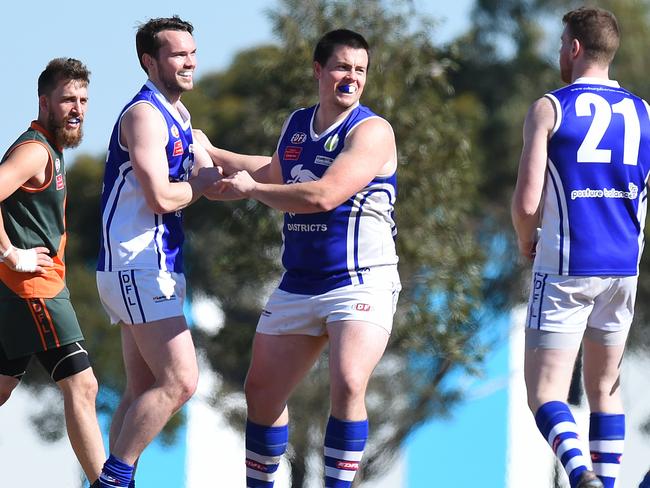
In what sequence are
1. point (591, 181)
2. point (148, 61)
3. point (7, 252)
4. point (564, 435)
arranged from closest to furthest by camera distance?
Answer: point (564, 435), point (591, 181), point (148, 61), point (7, 252)

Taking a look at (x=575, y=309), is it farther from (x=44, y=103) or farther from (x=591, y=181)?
(x=44, y=103)

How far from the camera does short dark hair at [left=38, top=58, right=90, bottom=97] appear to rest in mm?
6477

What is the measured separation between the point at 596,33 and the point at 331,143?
137 centimetres

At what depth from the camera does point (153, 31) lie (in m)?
6.00

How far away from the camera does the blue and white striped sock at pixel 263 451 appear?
5.95 metres

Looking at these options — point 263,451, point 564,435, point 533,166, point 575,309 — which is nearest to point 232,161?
point 263,451

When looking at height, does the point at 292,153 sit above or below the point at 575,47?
below

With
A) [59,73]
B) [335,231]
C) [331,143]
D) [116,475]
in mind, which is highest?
[59,73]

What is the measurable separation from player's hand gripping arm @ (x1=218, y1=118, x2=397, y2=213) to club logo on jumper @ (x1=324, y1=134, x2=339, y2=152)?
0.09 metres

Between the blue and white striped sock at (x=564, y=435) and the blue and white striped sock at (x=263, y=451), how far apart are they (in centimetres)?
126

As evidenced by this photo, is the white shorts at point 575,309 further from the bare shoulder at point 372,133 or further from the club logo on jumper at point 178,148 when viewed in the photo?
the club logo on jumper at point 178,148

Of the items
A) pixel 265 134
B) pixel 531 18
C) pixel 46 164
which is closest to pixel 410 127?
pixel 265 134

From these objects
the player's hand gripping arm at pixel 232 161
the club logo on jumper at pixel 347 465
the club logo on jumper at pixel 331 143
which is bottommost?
the club logo on jumper at pixel 347 465

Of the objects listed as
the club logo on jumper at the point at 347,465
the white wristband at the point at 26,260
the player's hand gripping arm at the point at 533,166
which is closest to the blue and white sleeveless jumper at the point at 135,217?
the white wristband at the point at 26,260
